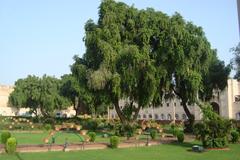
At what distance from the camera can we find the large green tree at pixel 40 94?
60969mm

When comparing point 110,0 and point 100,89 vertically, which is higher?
point 110,0

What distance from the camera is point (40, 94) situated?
61500mm

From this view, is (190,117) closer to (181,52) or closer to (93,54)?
(181,52)

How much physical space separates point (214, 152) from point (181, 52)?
10.2 metres

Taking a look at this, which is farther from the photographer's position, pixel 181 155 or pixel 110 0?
pixel 110 0

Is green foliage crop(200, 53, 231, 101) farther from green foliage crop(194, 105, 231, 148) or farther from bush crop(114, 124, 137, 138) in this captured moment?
green foliage crop(194, 105, 231, 148)

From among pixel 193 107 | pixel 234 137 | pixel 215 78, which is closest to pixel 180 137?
pixel 234 137

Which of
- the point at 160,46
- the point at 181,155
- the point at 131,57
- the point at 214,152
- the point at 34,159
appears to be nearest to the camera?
the point at 34,159

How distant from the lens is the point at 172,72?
1169 inches

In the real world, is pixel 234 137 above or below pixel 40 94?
below

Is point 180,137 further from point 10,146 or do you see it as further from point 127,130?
point 10,146

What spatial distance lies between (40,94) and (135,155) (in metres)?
45.7

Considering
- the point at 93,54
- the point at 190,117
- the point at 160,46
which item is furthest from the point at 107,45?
the point at 190,117

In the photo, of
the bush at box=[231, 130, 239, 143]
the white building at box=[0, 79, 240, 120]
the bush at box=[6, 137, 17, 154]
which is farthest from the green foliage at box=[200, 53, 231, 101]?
the bush at box=[6, 137, 17, 154]
